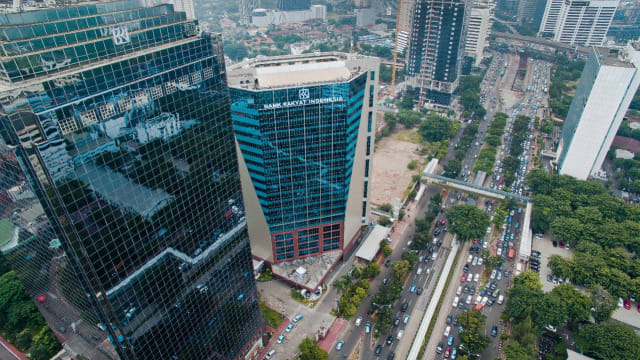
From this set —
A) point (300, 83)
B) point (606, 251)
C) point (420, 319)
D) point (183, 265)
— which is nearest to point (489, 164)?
point (606, 251)

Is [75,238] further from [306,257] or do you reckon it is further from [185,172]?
[306,257]

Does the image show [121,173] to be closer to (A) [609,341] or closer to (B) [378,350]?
(B) [378,350]

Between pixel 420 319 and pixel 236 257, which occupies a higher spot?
pixel 236 257

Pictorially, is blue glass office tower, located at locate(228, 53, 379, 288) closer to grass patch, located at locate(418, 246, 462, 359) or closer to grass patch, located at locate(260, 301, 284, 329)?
grass patch, located at locate(260, 301, 284, 329)

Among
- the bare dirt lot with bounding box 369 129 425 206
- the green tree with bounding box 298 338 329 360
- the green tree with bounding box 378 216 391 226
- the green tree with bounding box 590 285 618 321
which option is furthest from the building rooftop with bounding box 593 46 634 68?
the green tree with bounding box 298 338 329 360

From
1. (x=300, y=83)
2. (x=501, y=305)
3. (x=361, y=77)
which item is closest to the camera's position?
(x=300, y=83)

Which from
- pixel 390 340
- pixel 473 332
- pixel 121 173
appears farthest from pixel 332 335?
pixel 121 173
